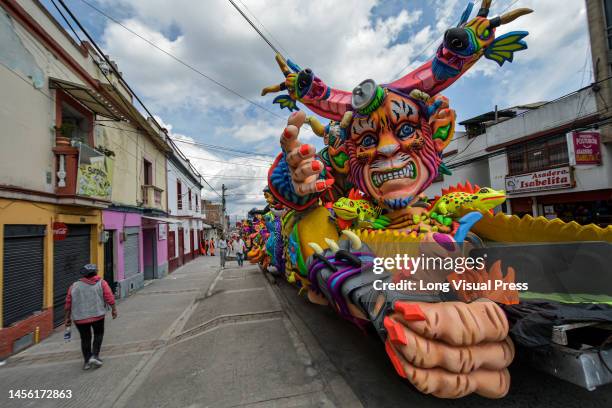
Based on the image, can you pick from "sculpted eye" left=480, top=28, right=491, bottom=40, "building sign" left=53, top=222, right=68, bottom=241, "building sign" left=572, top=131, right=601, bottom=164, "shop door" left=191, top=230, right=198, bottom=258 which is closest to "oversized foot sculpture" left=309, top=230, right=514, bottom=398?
"sculpted eye" left=480, top=28, right=491, bottom=40

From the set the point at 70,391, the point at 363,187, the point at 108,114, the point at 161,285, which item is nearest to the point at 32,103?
the point at 108,114

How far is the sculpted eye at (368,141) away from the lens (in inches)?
138

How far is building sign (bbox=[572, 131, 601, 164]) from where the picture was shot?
9.38 m

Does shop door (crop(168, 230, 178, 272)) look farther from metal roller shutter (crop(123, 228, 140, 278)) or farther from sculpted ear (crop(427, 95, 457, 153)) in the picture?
sculpted ear (crop(427, 95, 457, 153))

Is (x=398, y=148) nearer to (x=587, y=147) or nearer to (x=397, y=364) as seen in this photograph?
(x=397, y=364)

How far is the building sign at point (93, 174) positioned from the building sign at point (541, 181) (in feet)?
48.1

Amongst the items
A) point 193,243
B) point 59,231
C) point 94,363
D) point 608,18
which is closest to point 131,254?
point 59,231

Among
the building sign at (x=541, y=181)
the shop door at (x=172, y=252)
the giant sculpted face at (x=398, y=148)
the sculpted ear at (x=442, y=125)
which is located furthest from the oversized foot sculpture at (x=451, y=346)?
the shop door at (x=172, y=252)

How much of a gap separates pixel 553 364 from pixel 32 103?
27.8 feet

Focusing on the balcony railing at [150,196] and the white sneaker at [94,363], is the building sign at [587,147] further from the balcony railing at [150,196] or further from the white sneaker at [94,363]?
the balcony railing at [150,196]

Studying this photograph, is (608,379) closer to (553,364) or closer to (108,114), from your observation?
(553,364)

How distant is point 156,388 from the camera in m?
3.41

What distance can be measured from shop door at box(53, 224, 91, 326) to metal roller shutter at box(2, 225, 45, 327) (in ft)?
1.70

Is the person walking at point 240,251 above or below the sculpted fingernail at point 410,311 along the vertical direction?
below
